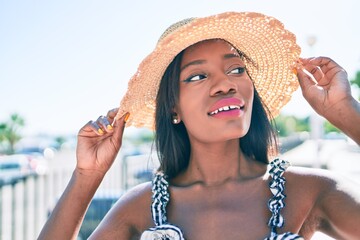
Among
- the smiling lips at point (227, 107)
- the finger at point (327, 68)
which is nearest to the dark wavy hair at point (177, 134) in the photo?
the smiling lips at point (227, 107)

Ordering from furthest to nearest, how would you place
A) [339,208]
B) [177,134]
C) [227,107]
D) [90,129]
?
[177,134] → [90,129] → [227,107] → [339,208]

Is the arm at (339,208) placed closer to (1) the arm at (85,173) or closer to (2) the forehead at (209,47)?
(2) the forehead at (209,47)

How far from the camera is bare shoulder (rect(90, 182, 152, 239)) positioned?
244 centimetres

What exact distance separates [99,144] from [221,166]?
0.67 meters

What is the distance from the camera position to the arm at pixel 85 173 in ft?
8.08

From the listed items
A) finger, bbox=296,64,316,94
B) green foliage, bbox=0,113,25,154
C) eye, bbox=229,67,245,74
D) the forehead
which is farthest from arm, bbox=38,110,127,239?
green foliage, bbox=0,113,25,154

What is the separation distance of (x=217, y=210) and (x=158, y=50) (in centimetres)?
84

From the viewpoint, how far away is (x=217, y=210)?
2.32m

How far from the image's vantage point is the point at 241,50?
265 centimetres

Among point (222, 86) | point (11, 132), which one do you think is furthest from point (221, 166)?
point (11, 132)

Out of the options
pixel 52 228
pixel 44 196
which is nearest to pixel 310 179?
pixel 52 228

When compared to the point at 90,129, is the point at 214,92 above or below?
above

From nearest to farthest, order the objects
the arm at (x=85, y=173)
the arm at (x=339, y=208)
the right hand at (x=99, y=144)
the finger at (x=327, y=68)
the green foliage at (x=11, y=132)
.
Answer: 1. the arm at (x=339, y=208)
2. the finger at (x=327, y=68)
3. the arm at (x=85, y=173)
4. the right hand at (x=99, y=144)
5. the green foliage at (x=11, y=132)

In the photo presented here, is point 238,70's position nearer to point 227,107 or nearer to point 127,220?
point 227,107
